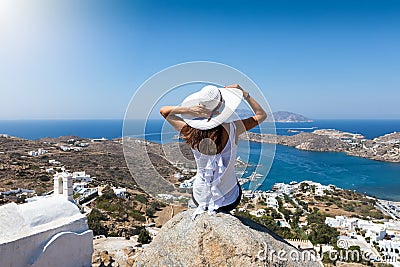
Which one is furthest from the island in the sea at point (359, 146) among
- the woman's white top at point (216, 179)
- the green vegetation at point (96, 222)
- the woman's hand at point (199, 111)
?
the woman's hand at point (199, 111)

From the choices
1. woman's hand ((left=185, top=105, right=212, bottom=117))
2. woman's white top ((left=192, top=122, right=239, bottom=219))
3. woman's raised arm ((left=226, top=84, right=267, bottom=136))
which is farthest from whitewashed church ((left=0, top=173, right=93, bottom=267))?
woman's raised arm ((left=226, top=84, right=267, bottom=136))

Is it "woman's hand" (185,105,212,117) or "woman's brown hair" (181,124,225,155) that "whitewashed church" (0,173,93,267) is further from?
"woman's hand" (185,105,212,117)

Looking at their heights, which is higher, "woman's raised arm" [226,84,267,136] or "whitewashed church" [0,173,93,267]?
"woman's raised arm" [226,84,267,136]

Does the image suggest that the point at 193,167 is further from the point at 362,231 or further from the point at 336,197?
the point at 336,197

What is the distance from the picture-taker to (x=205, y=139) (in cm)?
379

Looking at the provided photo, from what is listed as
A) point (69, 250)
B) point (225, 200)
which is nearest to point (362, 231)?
point (69, 250)

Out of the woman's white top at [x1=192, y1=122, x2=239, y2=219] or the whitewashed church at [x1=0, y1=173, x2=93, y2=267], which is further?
the whitewashed church at [x1=0, y1=173, x2=93, y2=267]

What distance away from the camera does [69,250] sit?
811 cm

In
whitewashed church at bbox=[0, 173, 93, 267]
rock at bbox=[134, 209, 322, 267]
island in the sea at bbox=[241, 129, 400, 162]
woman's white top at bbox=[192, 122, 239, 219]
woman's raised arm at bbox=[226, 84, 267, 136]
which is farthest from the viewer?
island in the sea at bbox=[241, 129, 400, 162]

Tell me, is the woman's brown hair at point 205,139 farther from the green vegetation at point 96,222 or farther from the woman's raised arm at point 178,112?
the green vegetation at point 96,222

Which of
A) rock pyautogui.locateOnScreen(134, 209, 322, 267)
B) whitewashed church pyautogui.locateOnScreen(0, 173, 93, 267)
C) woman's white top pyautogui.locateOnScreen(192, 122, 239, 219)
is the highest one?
woman's white top pyautogui.locateOnScreen(192, 122, 239, 219)

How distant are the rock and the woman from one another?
21 cm

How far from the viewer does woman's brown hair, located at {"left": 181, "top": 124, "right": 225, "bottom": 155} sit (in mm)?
3764

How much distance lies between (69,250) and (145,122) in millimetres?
5734
